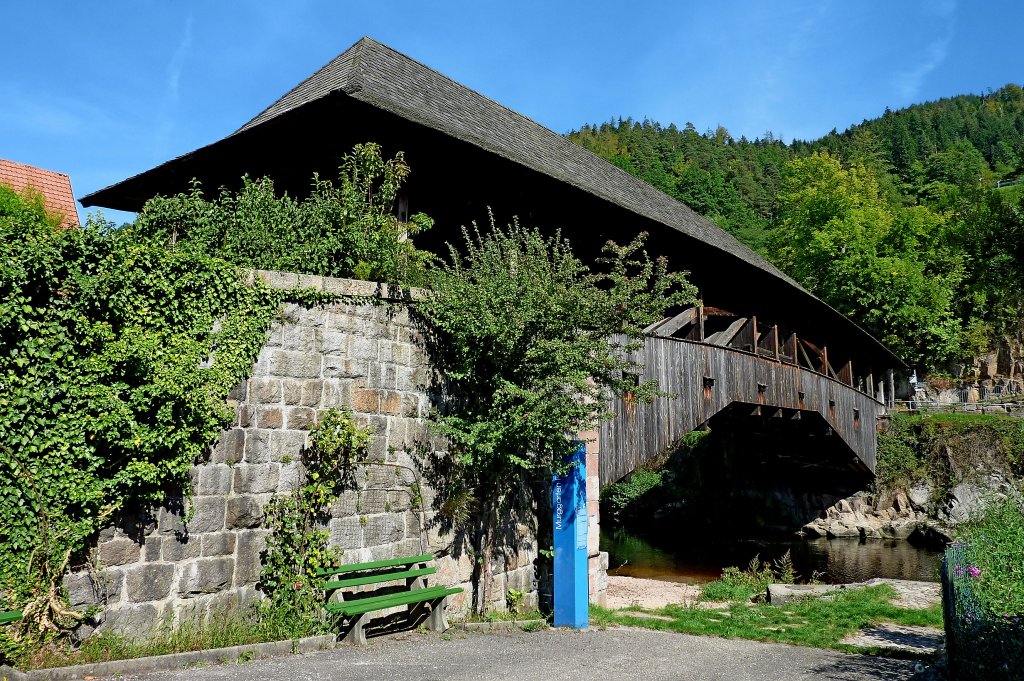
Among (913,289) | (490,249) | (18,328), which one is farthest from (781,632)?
(913,289)

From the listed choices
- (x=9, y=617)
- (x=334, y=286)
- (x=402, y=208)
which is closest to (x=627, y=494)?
(x=402, y=208)

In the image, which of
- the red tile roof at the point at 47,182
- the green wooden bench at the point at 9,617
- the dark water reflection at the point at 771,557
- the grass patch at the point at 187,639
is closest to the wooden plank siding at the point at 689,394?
the dark water reflection at the point at 771,557

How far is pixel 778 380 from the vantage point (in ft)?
54.1

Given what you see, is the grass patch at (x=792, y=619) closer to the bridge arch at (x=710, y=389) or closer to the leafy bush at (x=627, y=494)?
the bridge arch at (x=710, y=389)

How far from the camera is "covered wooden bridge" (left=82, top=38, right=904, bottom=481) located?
29.8 feet

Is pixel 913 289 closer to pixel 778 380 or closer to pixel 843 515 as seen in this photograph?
pixel 843 515

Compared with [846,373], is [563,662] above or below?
below

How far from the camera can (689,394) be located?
12688 millimetres

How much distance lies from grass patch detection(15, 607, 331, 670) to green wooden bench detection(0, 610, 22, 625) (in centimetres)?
25

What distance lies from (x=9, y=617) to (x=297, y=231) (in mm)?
3913

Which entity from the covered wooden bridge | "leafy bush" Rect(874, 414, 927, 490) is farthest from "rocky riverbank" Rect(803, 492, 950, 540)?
the covered wooden bridge

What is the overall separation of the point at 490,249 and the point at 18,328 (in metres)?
4.20

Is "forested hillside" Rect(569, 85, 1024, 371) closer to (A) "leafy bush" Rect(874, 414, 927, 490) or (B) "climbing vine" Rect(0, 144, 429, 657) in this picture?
(A) "leafy bush" Rect(874, 414, 927, 490)

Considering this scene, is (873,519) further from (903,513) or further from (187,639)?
(187,639)
